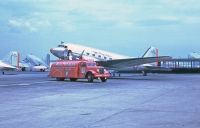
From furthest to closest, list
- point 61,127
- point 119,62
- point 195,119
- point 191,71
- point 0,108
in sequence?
point 191,71 → point 119,62 → point 0,108 → point 195,119 → point 61,127

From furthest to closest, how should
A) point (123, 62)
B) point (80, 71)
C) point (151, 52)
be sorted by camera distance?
point (151, 52) → point (123, 62) → point (80, 71)

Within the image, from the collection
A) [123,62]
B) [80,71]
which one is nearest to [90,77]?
[80,71]

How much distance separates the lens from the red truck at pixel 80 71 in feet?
128

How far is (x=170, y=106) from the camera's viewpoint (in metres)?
16.2

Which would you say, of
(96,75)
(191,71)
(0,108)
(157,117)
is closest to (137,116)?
(157,117)

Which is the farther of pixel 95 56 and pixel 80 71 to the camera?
pixel 95 56

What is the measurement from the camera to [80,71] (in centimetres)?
3991

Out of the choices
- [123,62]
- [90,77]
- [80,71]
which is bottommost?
[90,77]

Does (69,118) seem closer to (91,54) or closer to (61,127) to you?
(61,127)

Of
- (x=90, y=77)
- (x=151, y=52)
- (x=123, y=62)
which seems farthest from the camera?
(x=151, y=52)

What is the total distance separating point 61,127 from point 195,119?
4077mm

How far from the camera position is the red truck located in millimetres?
39156

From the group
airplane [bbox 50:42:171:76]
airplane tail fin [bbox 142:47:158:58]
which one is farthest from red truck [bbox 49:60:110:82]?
airplane tail fin [bbox 142:47:158:58]

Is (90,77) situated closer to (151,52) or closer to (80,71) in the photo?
(80,71)
